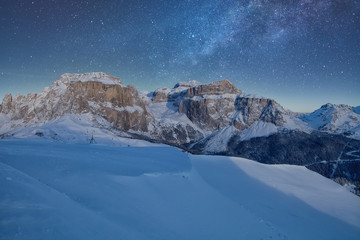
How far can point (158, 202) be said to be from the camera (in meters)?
4.85

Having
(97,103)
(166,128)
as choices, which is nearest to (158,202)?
(97,103)

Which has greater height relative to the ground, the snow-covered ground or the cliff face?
the cliff face

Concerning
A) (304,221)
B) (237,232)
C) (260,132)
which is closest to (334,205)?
(304,221)

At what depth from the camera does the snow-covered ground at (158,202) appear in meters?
3.16

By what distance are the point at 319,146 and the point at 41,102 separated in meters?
237

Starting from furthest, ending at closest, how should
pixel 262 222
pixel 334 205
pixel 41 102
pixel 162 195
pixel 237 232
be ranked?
pixel 41 102, pixel 334 205, pixel 162 195, pixel 262 222, pixel 237 232

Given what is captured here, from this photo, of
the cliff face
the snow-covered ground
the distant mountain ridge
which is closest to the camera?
the snow-covered ground

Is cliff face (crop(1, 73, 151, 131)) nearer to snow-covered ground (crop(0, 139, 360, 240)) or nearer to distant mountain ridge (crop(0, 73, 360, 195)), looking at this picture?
distant mountain ridge (crop(0, 73, 360, 195))

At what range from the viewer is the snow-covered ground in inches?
124

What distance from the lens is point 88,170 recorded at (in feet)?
17.9

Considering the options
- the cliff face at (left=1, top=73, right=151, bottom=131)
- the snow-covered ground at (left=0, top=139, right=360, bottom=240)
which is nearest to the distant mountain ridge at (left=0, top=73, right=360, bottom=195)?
the cliff face at (left=1, top=73, right=151, bottom=131)

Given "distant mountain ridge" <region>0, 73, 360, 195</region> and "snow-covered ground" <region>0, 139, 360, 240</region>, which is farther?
"distant mountain ridge" <region>0, 73, 360, 195</region>

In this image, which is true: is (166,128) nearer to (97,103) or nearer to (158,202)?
(97,103)

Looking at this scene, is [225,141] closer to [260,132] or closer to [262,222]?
[260,132]
